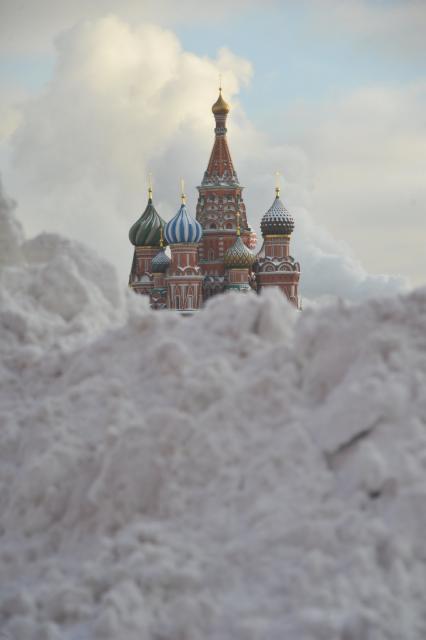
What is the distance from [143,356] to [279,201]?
828 inches

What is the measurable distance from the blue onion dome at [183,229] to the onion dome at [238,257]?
87 cm

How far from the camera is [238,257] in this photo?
23.2 m

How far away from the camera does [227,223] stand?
2441 centimetres

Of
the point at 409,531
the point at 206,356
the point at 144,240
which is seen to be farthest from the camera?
the point at 144,240

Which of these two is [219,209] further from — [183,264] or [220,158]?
[183,264]

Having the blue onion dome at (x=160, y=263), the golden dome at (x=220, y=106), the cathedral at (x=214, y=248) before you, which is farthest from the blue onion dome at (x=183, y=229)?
the golden dome at (x=220, y=106)

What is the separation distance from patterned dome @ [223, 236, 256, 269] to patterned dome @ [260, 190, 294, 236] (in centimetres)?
90

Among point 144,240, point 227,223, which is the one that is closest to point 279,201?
point 227,223

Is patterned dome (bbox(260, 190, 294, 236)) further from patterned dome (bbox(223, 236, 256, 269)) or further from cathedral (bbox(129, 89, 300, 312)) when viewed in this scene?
patterned dome (bbox(223, 236, 256, 269))

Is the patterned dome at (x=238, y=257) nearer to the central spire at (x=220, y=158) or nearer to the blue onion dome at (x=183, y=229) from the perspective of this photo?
the blue onion dome at (x=183, y=229)

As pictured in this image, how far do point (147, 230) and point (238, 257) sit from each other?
2.98 meters

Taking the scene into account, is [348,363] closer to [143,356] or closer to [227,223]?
[143,356]

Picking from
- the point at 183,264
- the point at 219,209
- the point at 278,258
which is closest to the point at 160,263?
the point at 183,264

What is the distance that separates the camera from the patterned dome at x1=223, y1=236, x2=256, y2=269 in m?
23.2
